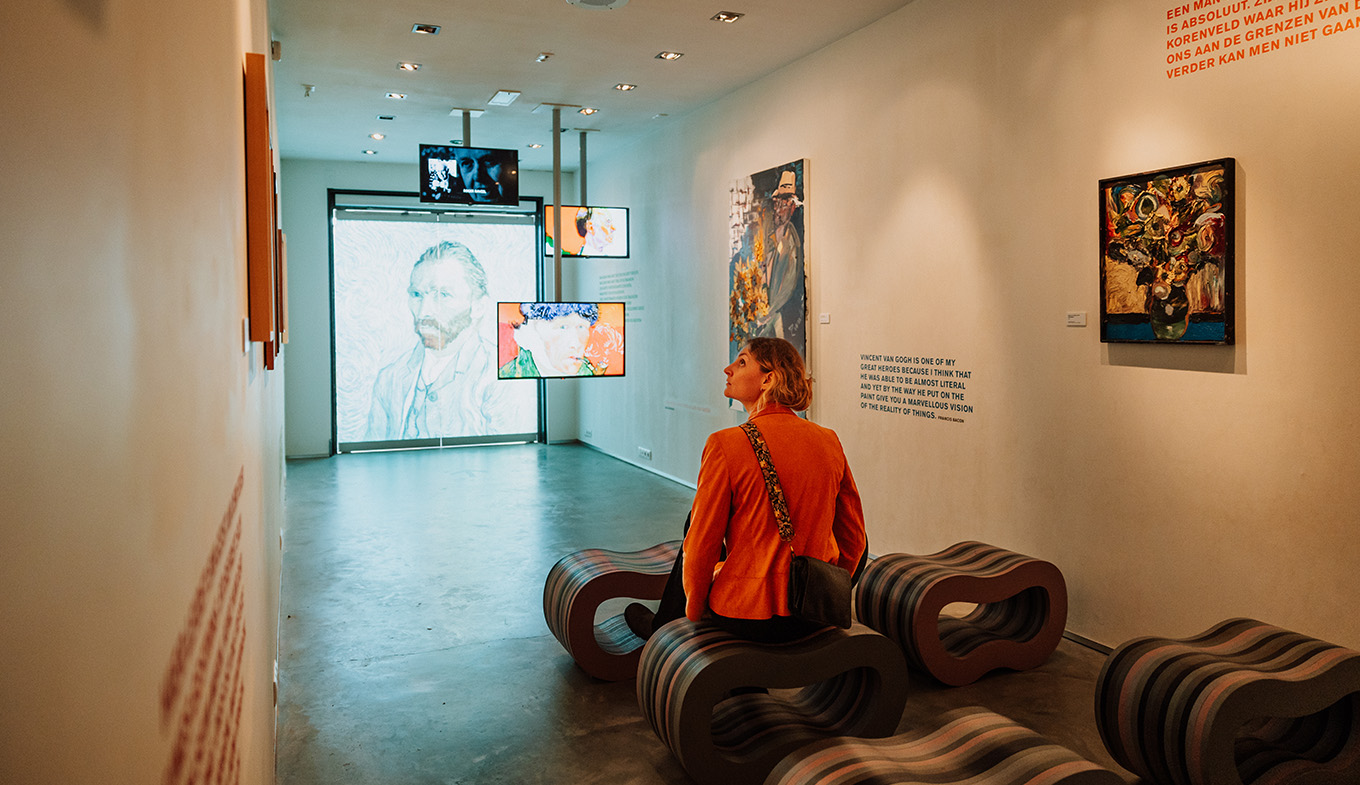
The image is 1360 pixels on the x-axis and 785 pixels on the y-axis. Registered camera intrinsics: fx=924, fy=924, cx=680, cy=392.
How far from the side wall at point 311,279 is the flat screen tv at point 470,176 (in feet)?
12.7

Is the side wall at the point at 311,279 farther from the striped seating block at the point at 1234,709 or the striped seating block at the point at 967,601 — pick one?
the striped seating block at the point at 1234,709

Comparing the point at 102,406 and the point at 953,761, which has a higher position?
the point at 102,406

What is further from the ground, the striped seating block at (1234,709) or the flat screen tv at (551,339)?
the flat screen tv at (551,339)

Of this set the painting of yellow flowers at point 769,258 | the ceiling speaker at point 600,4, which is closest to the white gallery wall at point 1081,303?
the painting of yellow flowers at point 769,258

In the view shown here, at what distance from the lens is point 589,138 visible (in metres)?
10.9

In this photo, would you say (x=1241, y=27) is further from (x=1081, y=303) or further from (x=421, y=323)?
(x=421, y=323)

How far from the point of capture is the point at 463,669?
452 centimetres

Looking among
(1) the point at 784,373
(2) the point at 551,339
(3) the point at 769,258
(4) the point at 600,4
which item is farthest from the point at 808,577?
(2) the point at 551,339

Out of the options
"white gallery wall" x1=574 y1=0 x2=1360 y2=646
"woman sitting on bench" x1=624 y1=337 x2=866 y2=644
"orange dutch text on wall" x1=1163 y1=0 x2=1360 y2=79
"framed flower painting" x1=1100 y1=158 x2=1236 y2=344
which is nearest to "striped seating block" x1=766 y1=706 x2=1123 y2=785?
"woman sitting on bench" x1=624 y1=337 x2=866 y2=644

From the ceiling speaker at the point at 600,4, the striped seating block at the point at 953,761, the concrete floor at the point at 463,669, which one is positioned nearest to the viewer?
the striped seating block at the point at 953,761

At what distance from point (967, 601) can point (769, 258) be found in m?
4.10

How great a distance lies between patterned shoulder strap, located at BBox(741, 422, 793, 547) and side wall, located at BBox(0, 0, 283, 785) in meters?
2.23

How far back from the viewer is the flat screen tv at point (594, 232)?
967 cm

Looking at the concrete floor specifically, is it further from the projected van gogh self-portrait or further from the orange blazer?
the projected van gogh self-portrait
